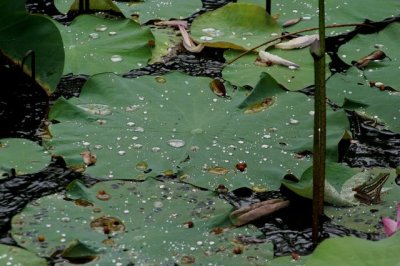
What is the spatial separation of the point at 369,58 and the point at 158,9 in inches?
31.4

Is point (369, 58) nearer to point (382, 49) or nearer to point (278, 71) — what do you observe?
point (382, 49)

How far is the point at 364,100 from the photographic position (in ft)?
8.54

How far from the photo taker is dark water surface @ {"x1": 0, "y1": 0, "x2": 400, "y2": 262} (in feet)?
6.77

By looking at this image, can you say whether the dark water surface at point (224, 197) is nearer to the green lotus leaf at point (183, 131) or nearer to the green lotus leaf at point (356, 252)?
the green lotus leaf at point (183, 131)

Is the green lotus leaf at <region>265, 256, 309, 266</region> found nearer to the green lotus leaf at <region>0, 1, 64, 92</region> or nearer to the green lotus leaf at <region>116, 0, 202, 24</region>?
the green lotus leaf at <region>0, 1, 64, 92</region>

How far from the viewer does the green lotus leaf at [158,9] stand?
3.11 meters

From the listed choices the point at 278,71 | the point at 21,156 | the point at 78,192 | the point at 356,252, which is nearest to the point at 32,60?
the point at 21,156

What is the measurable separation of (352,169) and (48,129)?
0.83 meters

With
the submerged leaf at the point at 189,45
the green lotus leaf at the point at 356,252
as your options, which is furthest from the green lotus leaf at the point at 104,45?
the green lotus leaf at the point at 356,252

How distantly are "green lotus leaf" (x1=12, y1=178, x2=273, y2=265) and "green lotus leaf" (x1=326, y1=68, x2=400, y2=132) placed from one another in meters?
0.65

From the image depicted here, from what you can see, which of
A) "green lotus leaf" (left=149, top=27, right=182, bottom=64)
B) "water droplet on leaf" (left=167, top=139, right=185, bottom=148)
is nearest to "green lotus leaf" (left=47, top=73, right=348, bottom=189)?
"water droplet on leaf" (left=167, top=139, right=185, bottom=148)

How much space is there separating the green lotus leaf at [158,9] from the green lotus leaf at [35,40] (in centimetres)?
54

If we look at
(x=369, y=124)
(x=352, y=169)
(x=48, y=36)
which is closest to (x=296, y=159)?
(x=352, y=169)

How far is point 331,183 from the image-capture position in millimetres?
2209
